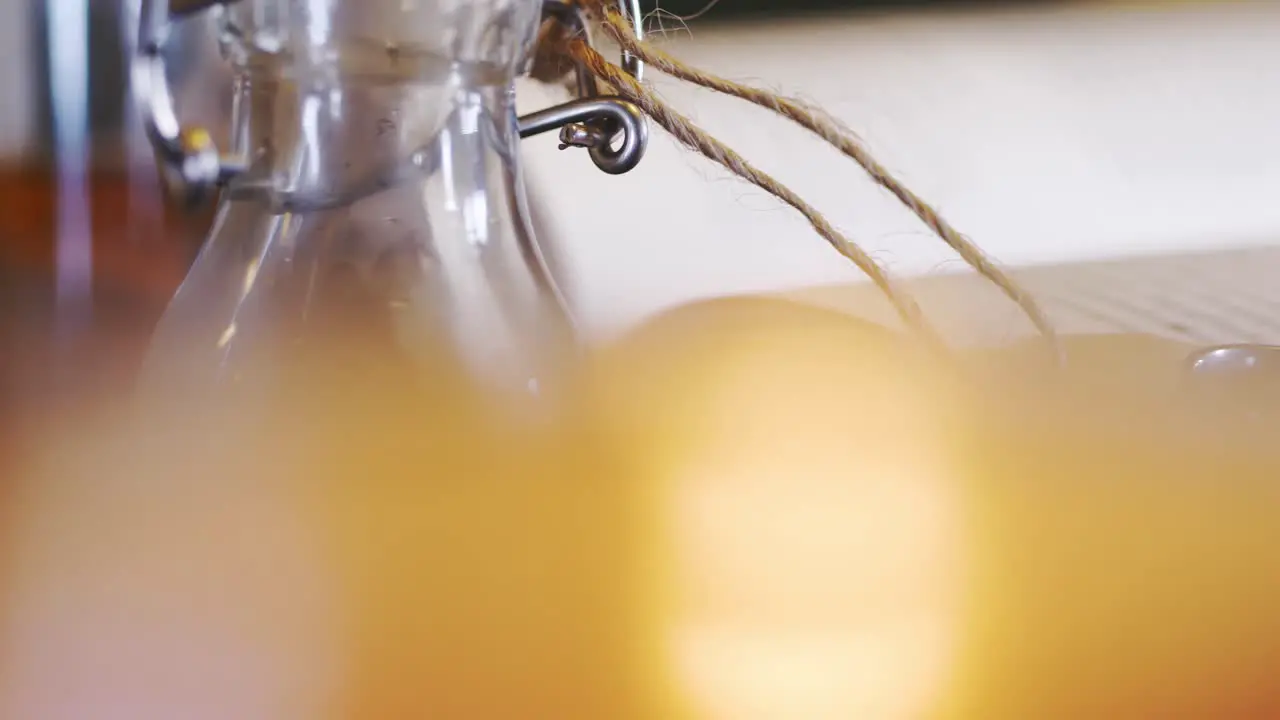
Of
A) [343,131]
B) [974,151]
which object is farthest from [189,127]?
[974,151]

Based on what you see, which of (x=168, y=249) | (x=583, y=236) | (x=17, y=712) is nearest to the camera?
(x=17, y=712)

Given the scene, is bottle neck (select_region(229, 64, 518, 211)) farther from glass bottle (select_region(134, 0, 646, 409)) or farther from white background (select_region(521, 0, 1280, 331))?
white background (select_region(521, 0, 1280, 331))

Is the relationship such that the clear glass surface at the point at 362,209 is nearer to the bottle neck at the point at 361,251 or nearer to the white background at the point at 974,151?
the bottle neck at the point at 361,251

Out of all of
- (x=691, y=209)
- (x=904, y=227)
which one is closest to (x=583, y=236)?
(x=691, y=209)

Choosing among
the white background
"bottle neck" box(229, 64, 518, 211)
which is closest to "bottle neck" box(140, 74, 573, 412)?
"bottle neck" box(229, 64, 518, 211)

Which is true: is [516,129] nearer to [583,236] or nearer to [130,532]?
[130,532]

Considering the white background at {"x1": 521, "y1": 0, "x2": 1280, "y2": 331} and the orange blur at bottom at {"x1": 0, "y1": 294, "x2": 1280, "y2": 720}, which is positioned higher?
the white background at {"x1": 521, "y1": 0, "x2": 1280, "y2": 331}

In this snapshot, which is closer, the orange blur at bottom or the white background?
the orange blur at bottom

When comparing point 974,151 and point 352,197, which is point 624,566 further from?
point 974,151
